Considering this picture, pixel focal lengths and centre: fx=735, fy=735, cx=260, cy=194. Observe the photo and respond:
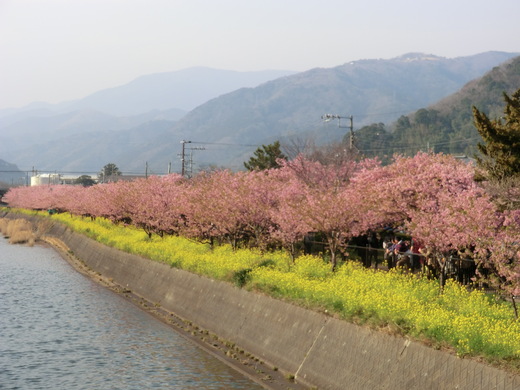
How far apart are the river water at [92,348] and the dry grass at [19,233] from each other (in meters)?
50.5

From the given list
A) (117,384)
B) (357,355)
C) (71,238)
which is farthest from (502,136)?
(71,238)

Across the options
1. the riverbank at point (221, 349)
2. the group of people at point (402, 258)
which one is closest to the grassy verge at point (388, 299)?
the group of people at point (402, 258)

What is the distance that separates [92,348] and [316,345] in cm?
1063

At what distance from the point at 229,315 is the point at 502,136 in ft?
46.6

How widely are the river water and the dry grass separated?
1990 inches

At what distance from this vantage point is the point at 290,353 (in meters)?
22.8

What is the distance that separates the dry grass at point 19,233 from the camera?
94500 millimetres

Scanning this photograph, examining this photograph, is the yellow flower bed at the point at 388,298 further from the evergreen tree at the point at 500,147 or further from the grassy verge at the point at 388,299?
the evergreen tree at the point at 500,147

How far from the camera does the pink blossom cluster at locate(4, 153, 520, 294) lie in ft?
76.9

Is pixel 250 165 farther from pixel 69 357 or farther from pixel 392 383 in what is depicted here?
pixel 392 383

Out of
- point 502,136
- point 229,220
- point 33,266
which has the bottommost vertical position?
point 33,266

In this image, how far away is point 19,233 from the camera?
9650 cm

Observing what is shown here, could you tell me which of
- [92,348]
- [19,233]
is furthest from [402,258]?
[19,233]

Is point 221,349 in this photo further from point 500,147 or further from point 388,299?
point 500,147
